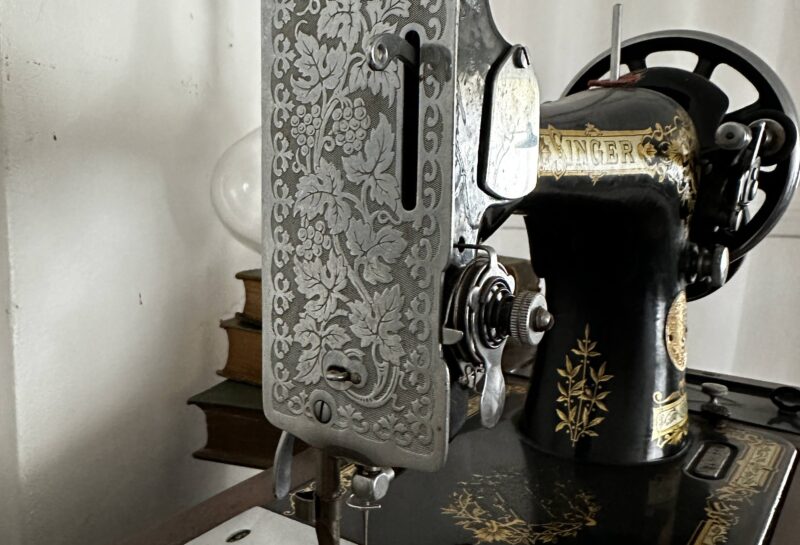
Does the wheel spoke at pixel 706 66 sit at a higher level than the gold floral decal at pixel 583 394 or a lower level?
higher

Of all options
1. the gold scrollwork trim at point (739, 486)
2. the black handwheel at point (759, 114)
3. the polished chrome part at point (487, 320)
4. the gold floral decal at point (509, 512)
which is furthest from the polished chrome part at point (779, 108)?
the polished chrome part at point (487, 320)

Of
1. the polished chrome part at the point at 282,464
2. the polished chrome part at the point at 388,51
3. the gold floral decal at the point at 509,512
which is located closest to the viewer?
the polished chrome part at the point at 388,51

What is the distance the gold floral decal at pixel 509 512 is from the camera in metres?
0.71

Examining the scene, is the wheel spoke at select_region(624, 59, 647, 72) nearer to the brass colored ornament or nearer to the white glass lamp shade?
the brass colored ornament

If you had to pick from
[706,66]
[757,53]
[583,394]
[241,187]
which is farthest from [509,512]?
[757,53]

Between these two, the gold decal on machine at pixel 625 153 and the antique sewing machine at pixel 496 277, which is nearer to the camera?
the antique sewing machine at pixel 496 277

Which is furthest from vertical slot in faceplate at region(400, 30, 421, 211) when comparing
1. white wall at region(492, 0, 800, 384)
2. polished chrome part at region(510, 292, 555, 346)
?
white wall at region(492, 0, 800, 384)

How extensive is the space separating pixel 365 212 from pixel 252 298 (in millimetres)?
563

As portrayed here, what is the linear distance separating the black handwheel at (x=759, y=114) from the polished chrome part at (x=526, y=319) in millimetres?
529

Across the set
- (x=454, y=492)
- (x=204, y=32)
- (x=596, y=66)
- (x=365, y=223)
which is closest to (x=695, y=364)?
(x=596, y=66)

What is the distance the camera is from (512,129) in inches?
21.4

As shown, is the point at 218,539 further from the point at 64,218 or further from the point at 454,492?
the point at 64,218

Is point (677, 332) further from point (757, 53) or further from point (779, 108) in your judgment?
point (757, 53)

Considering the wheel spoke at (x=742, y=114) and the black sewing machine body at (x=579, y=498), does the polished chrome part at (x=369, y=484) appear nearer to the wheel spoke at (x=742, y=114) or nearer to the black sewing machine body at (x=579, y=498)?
the black sewing machine body at (x=579, y=498)
